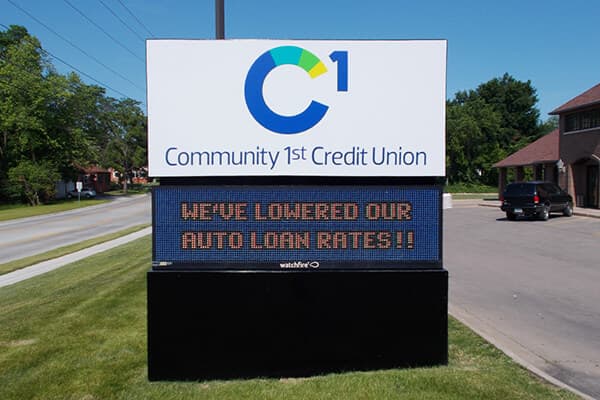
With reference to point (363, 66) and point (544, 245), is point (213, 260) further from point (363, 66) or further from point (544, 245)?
point (544, 245)

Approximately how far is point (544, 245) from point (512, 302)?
26.8ft

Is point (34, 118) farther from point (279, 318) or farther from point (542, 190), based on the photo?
point (279, 318)

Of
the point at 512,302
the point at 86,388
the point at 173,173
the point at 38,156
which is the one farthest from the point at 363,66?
the point at 38,156

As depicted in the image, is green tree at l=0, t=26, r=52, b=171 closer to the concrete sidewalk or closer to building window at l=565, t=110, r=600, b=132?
the concrete sidewalk

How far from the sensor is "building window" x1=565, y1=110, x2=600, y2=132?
98.0 feet

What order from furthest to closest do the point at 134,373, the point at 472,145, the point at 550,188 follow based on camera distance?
1. the point at 472,145
2. the point at 550,188
3. the point at 134,373

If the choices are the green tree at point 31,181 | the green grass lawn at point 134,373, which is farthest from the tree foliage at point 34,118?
the green grass lawn at point 134,373

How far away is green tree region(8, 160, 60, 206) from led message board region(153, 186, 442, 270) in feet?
170

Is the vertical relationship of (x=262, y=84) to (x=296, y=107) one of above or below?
above

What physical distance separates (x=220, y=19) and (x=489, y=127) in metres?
78.1

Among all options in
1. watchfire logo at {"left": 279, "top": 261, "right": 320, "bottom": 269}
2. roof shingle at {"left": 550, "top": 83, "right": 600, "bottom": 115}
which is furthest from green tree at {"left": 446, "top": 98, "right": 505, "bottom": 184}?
watchfire logo at {"left": 279, "top": 261, "right": 320, "bottom": 269}

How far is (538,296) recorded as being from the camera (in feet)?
26.5

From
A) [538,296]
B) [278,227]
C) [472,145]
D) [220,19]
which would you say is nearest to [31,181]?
[220,19]

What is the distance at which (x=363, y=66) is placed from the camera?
4344mm
